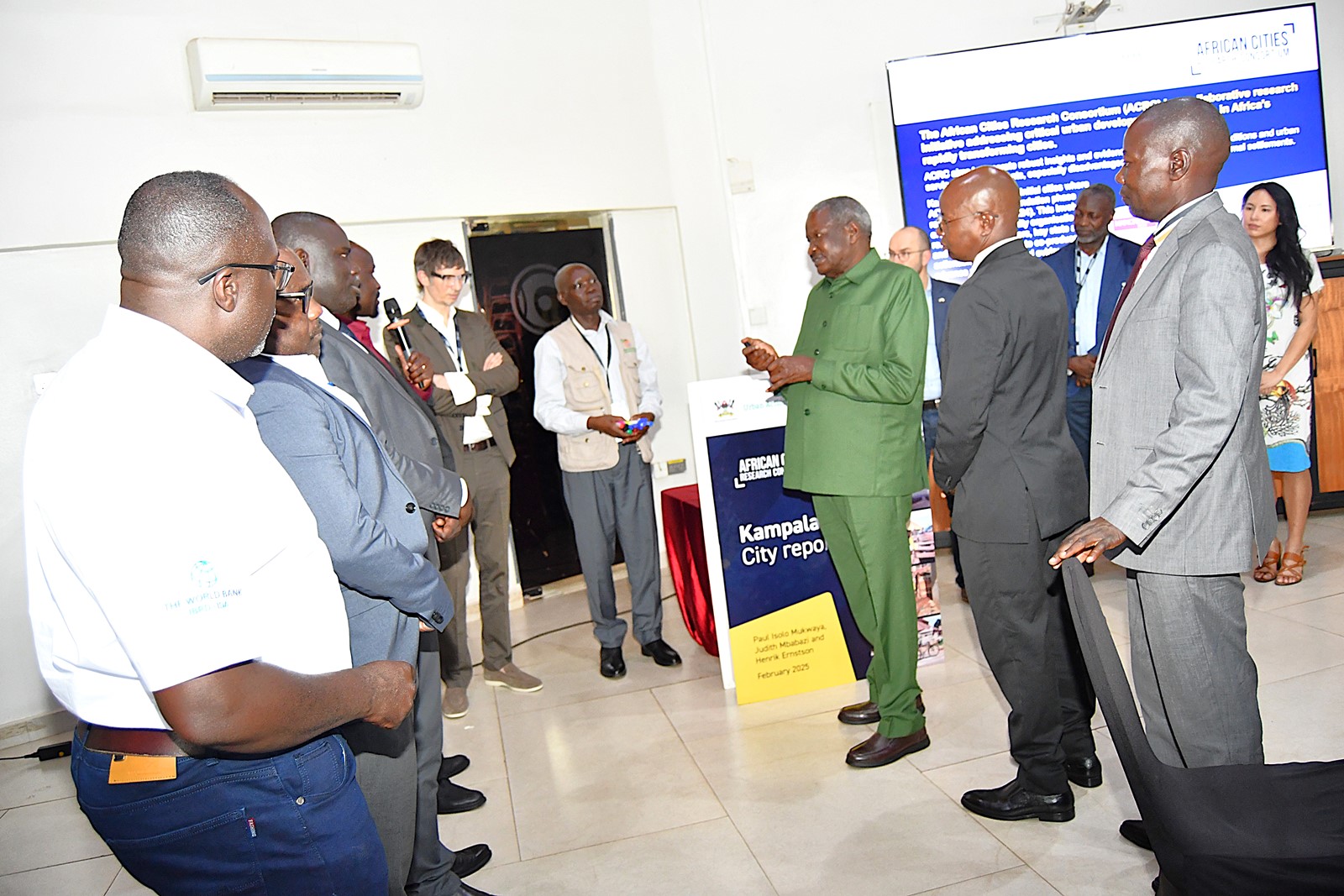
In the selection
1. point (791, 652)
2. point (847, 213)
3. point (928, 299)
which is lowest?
point (791, 652)

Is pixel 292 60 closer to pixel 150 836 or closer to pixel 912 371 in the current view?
pixel 912 371

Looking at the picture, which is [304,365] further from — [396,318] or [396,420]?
[396,318]

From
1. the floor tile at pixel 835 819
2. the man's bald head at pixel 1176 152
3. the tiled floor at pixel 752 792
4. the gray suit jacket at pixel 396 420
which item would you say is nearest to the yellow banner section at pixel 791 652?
the tiled floor at pixel 752 792

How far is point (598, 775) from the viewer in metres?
3.49

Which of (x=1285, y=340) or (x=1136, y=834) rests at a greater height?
(x=1285, y=340)

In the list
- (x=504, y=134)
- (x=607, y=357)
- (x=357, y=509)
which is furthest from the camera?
(x=504, y=134)

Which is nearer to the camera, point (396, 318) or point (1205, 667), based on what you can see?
point (1205, 667)

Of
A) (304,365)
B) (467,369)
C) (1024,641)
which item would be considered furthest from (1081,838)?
(467,369)

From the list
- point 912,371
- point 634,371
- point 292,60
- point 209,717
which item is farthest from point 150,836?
point 292,60

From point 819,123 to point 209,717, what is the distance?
5761mm

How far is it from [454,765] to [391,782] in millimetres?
1585

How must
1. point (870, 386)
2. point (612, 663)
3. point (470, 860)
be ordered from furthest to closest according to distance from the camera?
point (612, 663), point (870, 386), point (470, 860)

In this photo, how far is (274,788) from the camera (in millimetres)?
1374

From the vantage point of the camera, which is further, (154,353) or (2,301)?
(2,301)
